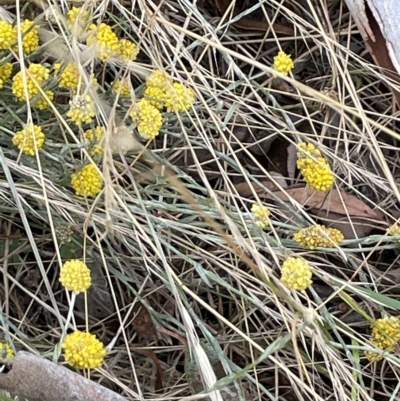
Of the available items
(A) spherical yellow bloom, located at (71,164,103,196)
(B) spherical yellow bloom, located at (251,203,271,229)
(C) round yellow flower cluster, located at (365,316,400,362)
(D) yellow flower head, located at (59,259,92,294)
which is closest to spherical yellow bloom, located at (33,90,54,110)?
(A) spherical yellow bloom, located at (71,164,103,196)

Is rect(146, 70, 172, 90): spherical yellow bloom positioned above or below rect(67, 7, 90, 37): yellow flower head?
below

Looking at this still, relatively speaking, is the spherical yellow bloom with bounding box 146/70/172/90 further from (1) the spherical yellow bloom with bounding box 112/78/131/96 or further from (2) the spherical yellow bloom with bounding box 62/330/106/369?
(2) the spherical yellow bloom with bounding box 62/330/106/369

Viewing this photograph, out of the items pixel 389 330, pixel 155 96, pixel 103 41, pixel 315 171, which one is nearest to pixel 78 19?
pixel 103 41

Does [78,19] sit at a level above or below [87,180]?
above

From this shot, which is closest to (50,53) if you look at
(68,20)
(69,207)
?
(68,20)

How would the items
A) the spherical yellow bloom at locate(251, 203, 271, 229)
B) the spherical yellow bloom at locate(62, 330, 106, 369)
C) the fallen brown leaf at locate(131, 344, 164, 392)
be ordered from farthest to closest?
the fallen brown leaf at locate(131, 344, 164, 392) < the spherical yellow bloom at locate(251, 203, 271, 229) < the spherical yellow bloom at locate(62, 330, 106, 369)

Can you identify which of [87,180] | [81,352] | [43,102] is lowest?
[81,352]

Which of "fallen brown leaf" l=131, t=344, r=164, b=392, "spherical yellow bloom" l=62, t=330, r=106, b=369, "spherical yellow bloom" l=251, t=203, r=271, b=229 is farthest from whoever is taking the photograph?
"fallen brown leaf" l=131, t=344, r=164, b=392

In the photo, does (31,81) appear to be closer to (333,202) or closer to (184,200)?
(184,200)
